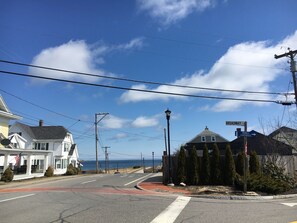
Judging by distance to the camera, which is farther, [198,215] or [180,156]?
[180,156]

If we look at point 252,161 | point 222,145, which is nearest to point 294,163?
point 252,161

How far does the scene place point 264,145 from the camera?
26281 mm

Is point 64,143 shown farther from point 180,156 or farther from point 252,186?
point 252,186

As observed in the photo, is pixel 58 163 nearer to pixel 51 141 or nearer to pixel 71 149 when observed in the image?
pixel 51 141

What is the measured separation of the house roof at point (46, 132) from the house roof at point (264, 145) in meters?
29.4

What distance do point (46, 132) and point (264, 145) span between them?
4165 centimetres

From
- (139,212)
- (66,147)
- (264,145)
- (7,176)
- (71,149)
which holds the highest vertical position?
(66,147)

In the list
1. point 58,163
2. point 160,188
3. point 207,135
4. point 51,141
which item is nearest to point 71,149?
point 51,141

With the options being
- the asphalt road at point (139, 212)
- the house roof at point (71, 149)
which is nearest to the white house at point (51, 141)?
the house roof at point (71, 149)

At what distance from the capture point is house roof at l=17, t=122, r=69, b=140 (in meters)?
55.6

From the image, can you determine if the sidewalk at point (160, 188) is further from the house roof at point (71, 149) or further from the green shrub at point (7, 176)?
the house roof at point (71, 149)

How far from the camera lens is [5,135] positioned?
32625 mm

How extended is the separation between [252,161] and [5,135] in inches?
971

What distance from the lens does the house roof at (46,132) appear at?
5558 centimetres
